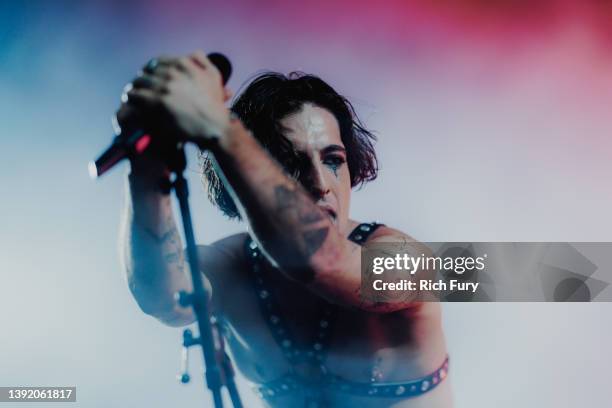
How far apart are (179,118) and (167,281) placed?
48 centimetres

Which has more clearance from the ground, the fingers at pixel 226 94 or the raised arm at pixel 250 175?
the fingers at pixel 226 94

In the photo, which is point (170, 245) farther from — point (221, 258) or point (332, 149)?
point (332, 149)

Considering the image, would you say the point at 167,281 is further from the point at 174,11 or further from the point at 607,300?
the point at 607,300

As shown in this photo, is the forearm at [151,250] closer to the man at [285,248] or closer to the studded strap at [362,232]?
the man at [285,248]

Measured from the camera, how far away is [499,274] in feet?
4.49

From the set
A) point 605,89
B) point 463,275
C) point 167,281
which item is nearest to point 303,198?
point 167,281

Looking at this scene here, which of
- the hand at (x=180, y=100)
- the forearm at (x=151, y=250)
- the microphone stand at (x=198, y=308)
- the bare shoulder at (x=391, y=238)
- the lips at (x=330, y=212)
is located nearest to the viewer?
the hand at (x=180, y=100)

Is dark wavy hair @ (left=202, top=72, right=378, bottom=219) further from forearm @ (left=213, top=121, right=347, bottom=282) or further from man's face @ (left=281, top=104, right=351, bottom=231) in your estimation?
forearm @ (left=213, top=121, right=347, bottom=282)

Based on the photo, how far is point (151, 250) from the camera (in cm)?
103

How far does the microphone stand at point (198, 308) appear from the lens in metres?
0.78

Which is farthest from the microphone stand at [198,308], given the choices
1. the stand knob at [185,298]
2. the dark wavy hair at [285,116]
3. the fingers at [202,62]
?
the dark wavy hair at [285,116]

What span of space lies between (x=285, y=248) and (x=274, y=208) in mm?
58

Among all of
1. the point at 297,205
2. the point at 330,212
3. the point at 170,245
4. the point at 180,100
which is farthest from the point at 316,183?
the point at 180,100

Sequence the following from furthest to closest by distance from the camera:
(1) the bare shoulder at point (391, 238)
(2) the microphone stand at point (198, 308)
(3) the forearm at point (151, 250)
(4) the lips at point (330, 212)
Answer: (4) the lips at point (330, 212) < (1) the bare shoulder at point (391, 238) < (3) the forearm at point (151, 250) < (2) the microphone stand at point (198, 308)
